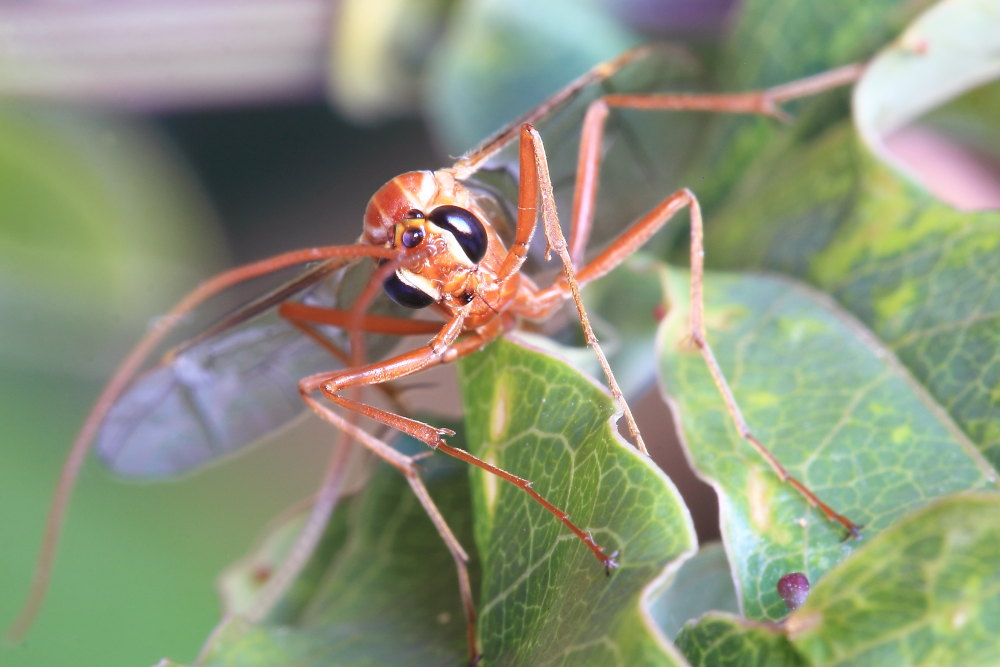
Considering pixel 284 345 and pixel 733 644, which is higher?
pixel 284 345

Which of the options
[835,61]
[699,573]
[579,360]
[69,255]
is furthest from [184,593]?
[835,61]

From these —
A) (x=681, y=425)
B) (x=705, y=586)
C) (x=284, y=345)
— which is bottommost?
(x=705, y=586)

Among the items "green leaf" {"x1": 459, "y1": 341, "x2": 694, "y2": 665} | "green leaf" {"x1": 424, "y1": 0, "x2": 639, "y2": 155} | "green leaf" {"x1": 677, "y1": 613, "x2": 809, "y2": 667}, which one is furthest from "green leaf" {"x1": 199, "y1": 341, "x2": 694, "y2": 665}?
"green leaf" {"x1": 424, "y1": 0, "x2": 639, "y2": 155}

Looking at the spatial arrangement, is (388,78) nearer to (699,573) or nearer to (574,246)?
(574,246)

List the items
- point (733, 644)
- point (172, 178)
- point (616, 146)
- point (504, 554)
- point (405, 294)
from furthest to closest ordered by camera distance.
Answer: point (172, 178)
point (616, 146)
point (405, 294)
point (504, 554)
point (733, 644)

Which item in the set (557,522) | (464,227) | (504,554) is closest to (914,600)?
(557,522)

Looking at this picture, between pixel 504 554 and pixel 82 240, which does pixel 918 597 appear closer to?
pixel 504 554
